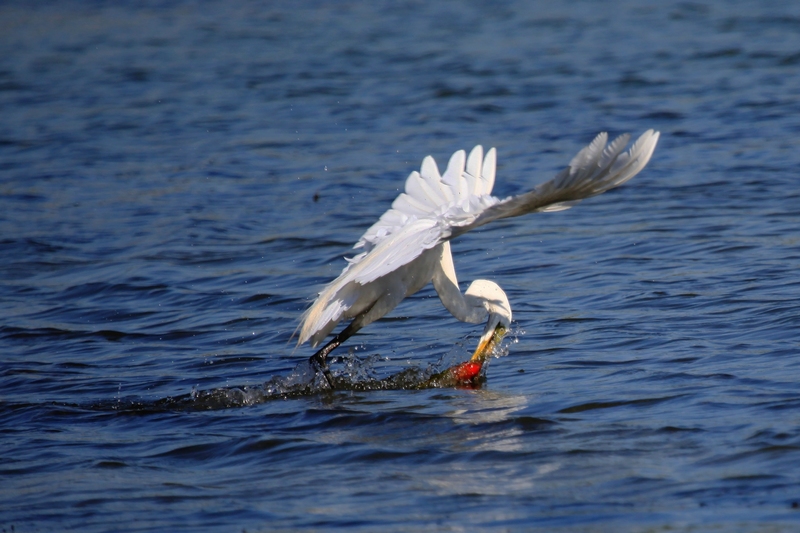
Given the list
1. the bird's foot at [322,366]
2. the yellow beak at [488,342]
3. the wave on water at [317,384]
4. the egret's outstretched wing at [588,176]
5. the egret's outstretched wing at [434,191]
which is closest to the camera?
the egret's outstretched wing at [588,176]

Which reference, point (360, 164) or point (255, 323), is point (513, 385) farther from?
point (360, 164)

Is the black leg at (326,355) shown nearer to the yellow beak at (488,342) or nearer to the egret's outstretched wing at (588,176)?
the yellow beak at (488,342)

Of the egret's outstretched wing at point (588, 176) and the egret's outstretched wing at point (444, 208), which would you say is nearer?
the egret's outstretched wing at point (588, 176)

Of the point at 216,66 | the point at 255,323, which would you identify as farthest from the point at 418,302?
the point at 216,66

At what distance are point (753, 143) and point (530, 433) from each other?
27.0ft

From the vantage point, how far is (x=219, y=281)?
370 inches

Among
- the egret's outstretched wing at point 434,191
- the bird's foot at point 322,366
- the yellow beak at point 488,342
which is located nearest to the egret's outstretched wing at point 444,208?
the egret's outstretched wing at point 434,191

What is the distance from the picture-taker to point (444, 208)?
6516 millimetres

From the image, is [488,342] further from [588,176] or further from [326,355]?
[588,176]

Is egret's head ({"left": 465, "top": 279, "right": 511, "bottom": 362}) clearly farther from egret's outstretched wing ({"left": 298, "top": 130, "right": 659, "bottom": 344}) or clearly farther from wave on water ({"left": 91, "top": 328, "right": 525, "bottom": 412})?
egret's outstretched wing ({"left": 298, "top": 130, "right": 659, "bottom": 344})

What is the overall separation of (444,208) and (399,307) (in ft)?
7.26

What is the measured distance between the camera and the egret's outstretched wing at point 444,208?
5.09 m

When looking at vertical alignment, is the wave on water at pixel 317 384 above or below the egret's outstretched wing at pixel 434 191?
below

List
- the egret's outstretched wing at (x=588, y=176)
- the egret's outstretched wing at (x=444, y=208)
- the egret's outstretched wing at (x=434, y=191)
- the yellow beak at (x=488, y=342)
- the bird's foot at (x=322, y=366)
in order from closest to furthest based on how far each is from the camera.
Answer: the egret's outstretched wing at (x=588, y=176)
the egret's outstretched wing at (x=444, y=208)
the egret's outstretched wing at (x=434, y=191)
the yellow beak at (x=488, y=342)
the bird's foot at (x=322, y=366)
